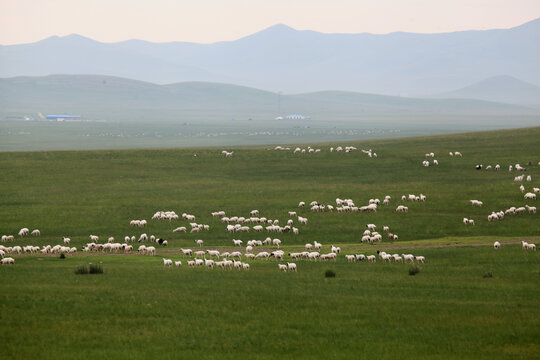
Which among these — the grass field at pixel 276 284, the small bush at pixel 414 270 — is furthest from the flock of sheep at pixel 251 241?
the small bush at pixel 414 270

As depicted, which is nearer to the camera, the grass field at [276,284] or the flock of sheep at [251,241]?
the grass field at [276,284]

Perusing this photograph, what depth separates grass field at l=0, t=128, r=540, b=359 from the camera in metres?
22.1

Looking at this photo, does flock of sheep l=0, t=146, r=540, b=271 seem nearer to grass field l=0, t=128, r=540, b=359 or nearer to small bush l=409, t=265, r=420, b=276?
grass field l=0, t=128, r=540, b=359

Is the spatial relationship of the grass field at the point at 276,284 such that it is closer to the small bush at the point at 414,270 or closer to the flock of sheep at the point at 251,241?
the small bush at the point at 414,270

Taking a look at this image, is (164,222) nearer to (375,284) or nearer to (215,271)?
(215,271)

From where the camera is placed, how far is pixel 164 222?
168ft

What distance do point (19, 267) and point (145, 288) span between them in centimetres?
802

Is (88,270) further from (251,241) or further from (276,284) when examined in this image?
(251,241)

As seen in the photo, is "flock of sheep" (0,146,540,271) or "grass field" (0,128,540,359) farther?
"flock of sheep" (0,146,540,271)

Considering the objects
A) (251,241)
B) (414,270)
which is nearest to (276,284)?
(414,270)

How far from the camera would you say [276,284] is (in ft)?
99.3

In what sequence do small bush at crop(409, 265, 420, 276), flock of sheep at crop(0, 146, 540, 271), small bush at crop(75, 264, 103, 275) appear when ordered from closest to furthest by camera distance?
small bush at crop(75, 264, 103, 275) < small bush at crop(409, 265, 420, 276) < flock of sheep at crop(0, 146, 540, 271)

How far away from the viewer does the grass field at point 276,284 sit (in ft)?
72.5

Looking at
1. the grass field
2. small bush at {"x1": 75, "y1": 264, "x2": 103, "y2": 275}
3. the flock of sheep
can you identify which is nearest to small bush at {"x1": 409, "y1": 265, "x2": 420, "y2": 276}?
the grass field
